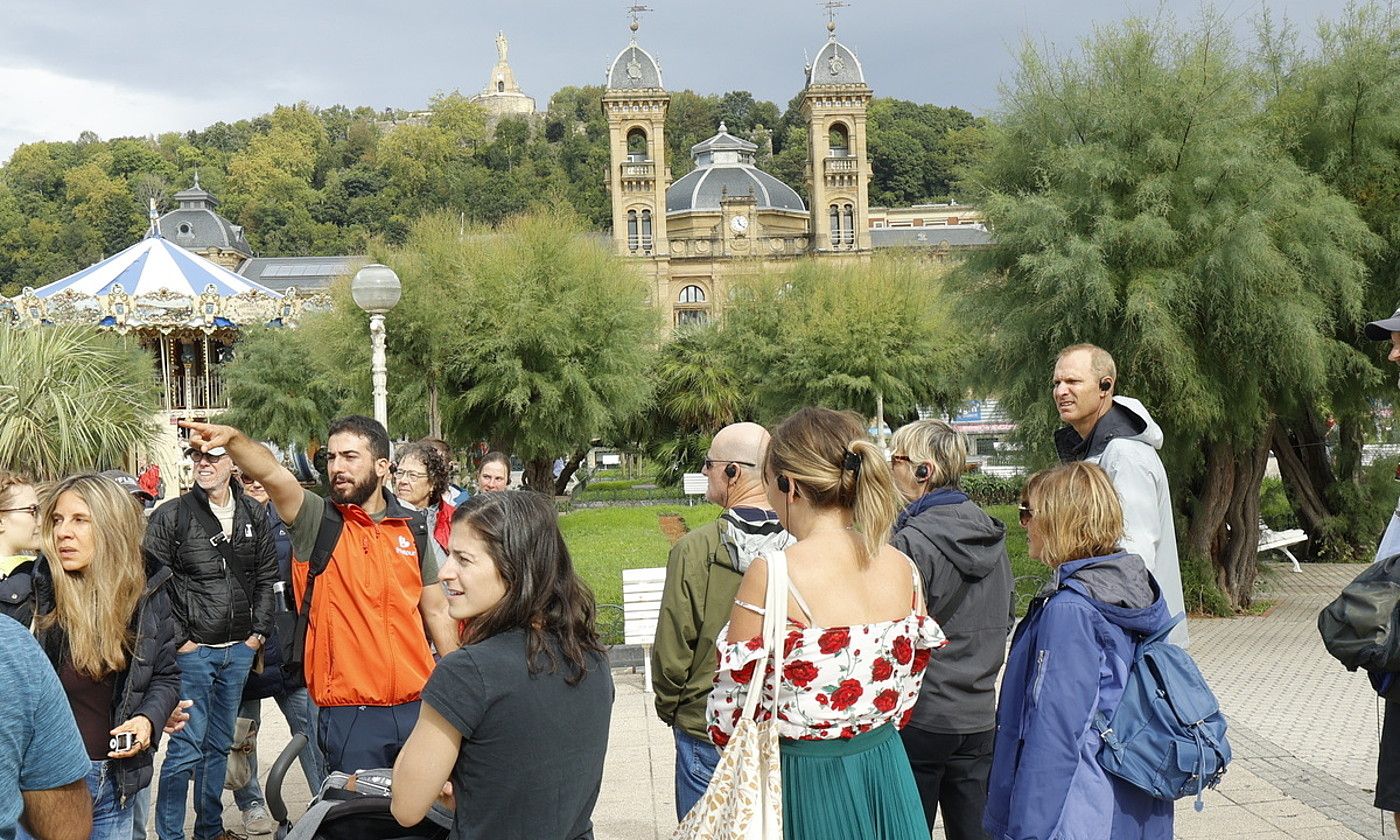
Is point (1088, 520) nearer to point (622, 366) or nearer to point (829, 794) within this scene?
point (829, 794)

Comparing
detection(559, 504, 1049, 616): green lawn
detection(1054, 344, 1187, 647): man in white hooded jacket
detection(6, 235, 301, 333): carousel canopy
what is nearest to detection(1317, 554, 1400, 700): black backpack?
detection(1054, 344, 1187, 647): man in white hooded jacket

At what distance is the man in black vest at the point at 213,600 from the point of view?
5.91 m

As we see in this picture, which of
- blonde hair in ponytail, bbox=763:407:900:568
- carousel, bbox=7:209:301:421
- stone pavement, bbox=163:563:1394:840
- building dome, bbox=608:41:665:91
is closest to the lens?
blonde hair in ponytail, bbox=763:407:900:568

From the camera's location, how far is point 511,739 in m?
2.90

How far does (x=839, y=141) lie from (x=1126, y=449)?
78.1 m

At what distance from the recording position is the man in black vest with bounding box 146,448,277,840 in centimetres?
591

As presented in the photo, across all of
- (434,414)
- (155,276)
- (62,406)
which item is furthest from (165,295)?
(434,414)

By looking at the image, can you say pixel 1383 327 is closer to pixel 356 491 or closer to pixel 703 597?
pixel 703 597

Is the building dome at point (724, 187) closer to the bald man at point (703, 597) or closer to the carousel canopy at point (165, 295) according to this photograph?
the carousel canopy at point (165, 295)

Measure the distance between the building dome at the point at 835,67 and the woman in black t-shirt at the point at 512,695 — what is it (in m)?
78.5

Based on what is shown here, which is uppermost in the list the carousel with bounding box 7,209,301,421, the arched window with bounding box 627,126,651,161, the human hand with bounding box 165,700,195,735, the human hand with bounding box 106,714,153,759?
the arched window with bounding box 627,126,651,161

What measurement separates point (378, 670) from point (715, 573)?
4.93 ft

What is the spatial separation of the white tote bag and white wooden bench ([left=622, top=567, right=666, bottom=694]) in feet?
21.8

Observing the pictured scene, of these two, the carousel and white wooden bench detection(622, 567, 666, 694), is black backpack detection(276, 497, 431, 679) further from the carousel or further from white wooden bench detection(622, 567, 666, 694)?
the carousel
